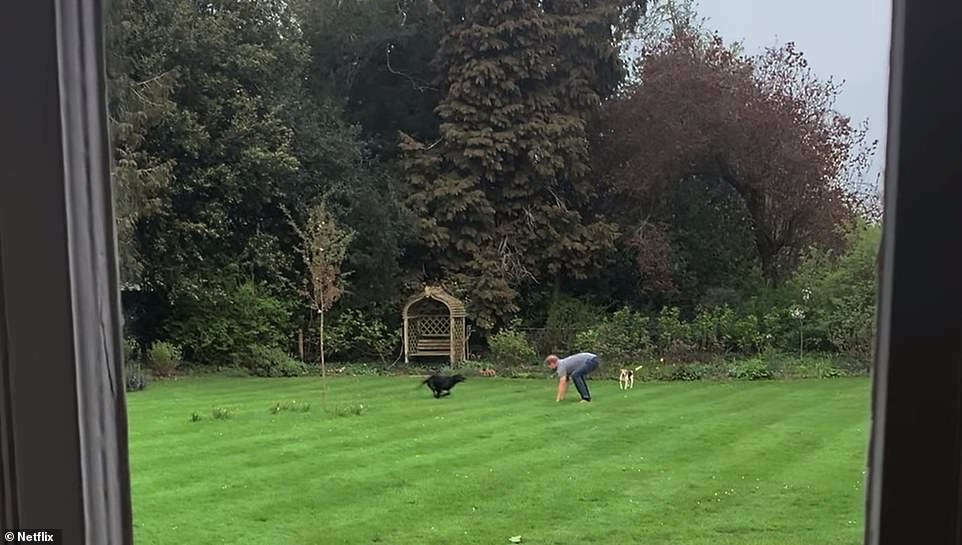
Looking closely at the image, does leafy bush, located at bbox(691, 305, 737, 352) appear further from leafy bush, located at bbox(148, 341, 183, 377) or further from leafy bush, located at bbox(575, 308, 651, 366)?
leafy bush, located at bbox(148, 341, 183, 377)

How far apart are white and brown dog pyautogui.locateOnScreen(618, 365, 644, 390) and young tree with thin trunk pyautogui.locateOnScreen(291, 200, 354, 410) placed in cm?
32

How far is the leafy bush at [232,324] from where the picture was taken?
89 centimetres

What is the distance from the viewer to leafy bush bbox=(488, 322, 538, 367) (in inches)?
35.8

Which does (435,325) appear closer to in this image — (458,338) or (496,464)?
(458,338)

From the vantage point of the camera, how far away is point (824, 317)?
0.81 metres

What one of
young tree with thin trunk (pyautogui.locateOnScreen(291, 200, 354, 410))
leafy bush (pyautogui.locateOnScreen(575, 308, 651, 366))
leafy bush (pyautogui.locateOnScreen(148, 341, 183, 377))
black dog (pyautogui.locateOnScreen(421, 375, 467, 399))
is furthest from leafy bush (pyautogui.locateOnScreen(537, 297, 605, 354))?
leafy bush (pyautogui.locateOnScreen(148, 341, 183, 377))

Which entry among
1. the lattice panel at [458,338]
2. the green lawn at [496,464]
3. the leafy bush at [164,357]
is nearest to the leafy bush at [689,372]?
the green lawn at [496,464]

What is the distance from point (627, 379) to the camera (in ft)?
3.06

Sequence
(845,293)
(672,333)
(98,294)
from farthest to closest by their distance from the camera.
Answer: (672,333), (845,293), (98,294)

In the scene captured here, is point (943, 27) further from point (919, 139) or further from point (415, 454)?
point (415, 454)

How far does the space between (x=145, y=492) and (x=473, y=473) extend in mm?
336

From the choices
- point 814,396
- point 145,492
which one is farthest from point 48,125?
point 814,396

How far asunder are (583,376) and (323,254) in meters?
0.31

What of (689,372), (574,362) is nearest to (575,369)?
(574,362)
